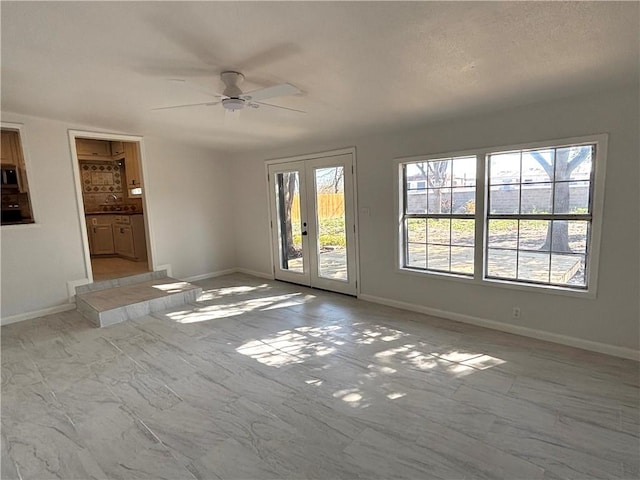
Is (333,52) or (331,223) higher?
(333,52)

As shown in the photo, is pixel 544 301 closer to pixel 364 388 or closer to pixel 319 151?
pixel 364 388

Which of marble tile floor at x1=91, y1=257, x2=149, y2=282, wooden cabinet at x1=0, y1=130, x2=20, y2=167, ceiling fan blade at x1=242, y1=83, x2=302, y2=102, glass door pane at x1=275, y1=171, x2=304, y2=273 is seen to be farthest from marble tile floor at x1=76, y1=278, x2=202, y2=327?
ceiling fan blade at x1=242, y1=83, x2=302, y2=102

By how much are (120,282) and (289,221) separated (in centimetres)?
278

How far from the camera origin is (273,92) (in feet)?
8.29

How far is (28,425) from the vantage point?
2.28 metres

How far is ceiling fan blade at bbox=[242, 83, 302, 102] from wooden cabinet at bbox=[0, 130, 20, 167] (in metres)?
3.87

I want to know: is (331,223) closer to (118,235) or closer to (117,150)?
(118,235)

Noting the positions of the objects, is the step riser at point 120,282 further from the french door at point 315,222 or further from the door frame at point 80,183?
the french door at point 315,222

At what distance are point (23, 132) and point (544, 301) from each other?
6.32 meters

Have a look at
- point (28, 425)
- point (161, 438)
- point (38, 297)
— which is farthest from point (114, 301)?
point (161, 438)

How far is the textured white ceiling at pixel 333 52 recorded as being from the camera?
1847 millimetres

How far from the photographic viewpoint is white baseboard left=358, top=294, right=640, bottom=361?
296cm

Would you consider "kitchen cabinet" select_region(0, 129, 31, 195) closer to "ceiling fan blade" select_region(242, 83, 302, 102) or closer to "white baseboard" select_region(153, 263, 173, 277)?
"white baseboard" select_region(153, 263, 173, 277)

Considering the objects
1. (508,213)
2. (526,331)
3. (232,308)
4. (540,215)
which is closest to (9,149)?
(232,308)
